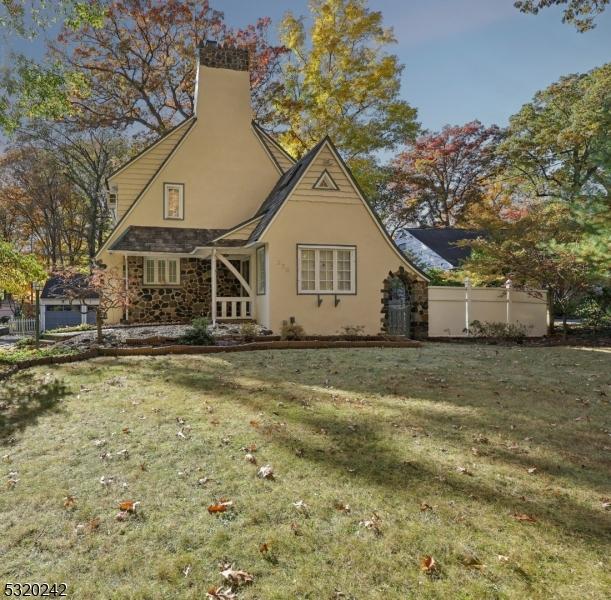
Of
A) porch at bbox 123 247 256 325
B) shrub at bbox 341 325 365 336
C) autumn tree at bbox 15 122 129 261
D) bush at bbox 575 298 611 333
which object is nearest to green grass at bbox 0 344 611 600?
shrub at bbox 341 325 365 336

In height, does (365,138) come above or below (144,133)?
below

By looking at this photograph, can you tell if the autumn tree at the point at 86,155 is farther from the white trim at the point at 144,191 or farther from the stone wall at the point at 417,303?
the stone wall at the point at 417,303

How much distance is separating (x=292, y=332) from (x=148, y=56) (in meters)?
19.5

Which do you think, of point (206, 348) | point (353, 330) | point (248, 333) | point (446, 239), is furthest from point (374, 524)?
point (446, 239)

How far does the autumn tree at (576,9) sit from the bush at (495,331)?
29.7 ft

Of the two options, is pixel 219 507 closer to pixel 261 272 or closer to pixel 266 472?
pixel 266 472

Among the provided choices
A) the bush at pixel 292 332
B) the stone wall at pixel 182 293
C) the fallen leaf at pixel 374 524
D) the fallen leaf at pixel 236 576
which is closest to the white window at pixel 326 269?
the bush at pixel 292 332

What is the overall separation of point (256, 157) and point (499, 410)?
15233 mm

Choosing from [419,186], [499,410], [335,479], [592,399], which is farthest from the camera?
[419,186]

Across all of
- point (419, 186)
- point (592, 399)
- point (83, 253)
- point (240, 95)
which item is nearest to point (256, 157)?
point (240, 95)

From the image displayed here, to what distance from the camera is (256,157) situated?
19125 mm

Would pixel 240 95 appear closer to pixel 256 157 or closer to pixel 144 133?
pixel 256 157

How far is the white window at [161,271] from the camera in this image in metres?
18.0

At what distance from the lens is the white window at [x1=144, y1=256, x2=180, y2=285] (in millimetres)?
17969
